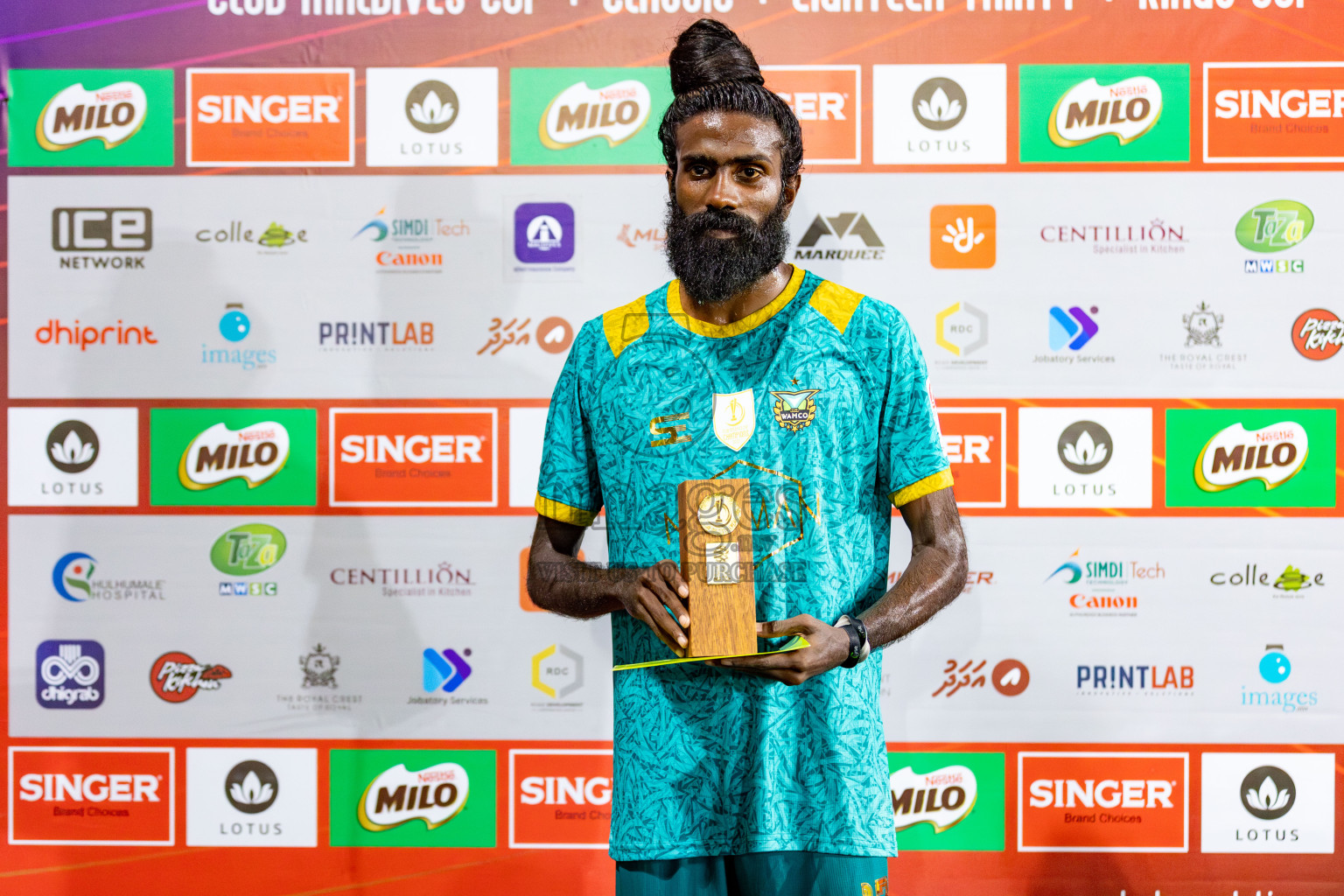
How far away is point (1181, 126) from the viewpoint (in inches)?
93.8

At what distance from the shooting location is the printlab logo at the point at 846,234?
7.89 feet

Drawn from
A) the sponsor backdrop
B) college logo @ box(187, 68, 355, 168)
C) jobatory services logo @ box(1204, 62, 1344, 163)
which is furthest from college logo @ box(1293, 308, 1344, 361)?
college logo @ box(187, 68, 355, 168)

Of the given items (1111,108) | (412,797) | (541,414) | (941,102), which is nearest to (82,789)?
(412,797)

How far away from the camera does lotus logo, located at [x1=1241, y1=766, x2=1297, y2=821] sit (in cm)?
240

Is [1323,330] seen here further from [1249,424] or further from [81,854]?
[81,854]

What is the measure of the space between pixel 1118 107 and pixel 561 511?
191 centimetres

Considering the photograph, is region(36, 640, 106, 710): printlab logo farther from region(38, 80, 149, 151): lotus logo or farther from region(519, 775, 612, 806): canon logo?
region(38, 80, 149, 151): lotus logo

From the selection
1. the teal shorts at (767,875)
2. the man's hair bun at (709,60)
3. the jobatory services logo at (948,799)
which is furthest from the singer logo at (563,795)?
the man's hair bun at (709,60)

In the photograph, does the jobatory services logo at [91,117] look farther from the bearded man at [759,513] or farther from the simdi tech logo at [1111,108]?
the simdi tech logo at [1111,108]

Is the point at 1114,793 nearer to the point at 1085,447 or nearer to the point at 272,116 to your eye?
the point at 1085,447

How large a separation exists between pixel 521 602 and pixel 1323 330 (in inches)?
86.0

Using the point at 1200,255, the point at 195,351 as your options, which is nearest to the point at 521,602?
the point at 195,351

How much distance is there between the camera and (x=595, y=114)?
240cm

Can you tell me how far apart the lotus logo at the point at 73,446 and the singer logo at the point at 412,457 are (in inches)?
25.7
